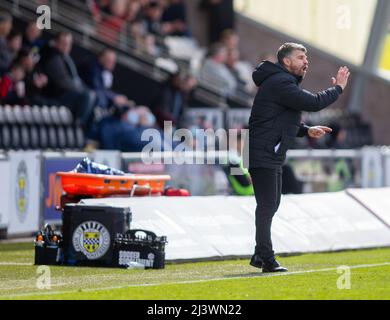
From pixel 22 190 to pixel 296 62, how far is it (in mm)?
6035

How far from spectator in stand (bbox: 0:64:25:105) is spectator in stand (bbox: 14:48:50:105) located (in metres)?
0.16

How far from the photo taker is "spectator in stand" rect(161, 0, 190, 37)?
28.5 meters

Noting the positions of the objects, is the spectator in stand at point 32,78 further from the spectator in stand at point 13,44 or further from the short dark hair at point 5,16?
the short dark hair at point 5,16

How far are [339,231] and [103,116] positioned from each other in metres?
6.77

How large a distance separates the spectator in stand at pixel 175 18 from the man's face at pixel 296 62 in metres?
16.4

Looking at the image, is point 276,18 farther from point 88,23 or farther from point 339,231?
point 339,231

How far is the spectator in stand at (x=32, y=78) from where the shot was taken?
20609mm

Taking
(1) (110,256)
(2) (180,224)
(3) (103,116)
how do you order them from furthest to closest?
(3) (103,116)
(2) (180,224)
(1) (110,256)

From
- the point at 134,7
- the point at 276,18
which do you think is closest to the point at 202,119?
the point at 134,7

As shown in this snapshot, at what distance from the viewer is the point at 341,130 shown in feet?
92.9

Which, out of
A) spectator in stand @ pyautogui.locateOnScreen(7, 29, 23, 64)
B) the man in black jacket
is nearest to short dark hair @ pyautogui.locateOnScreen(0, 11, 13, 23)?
spectator in stand @ pyautogui.locateOnScreen(7, 29, 23, 64)

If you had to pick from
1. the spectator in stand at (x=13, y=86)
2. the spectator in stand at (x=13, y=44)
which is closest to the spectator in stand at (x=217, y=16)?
the spectator in stand at (x=13, y=44)

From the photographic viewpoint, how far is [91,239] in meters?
13.1
